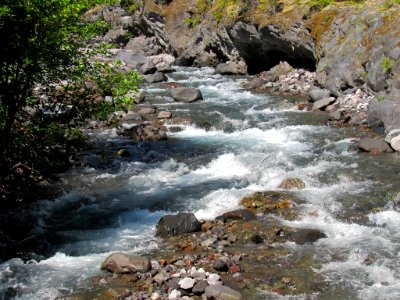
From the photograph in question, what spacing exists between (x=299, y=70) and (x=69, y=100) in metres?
22.3

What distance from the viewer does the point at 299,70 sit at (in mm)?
31219

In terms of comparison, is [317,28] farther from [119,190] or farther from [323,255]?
[323,255]

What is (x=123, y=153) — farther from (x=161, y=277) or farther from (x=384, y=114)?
(x=384, y=114)

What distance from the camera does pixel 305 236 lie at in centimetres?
1105

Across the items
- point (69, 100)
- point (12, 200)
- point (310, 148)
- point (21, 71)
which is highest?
point (21, 71)

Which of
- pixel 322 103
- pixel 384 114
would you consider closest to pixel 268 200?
pixel 384 114

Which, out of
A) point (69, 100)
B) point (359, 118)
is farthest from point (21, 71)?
point (359, 118)

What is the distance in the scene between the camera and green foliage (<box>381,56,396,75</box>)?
21417 mm

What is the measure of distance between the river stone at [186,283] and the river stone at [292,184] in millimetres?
6079

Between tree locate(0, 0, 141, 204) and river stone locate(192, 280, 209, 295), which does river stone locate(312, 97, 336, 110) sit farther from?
river stone locate(192, 280, 209, 295)

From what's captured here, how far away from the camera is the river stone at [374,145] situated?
17.3 meters

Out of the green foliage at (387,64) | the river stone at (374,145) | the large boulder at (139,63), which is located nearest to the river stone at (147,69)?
the large boulder at (139,63)

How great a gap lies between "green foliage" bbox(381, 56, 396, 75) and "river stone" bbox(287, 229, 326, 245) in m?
12.9

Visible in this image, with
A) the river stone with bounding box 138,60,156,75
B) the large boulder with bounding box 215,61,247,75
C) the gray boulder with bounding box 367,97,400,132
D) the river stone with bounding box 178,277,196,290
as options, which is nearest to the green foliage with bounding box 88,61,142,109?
the river stone with bounding box 178,277,196,290
